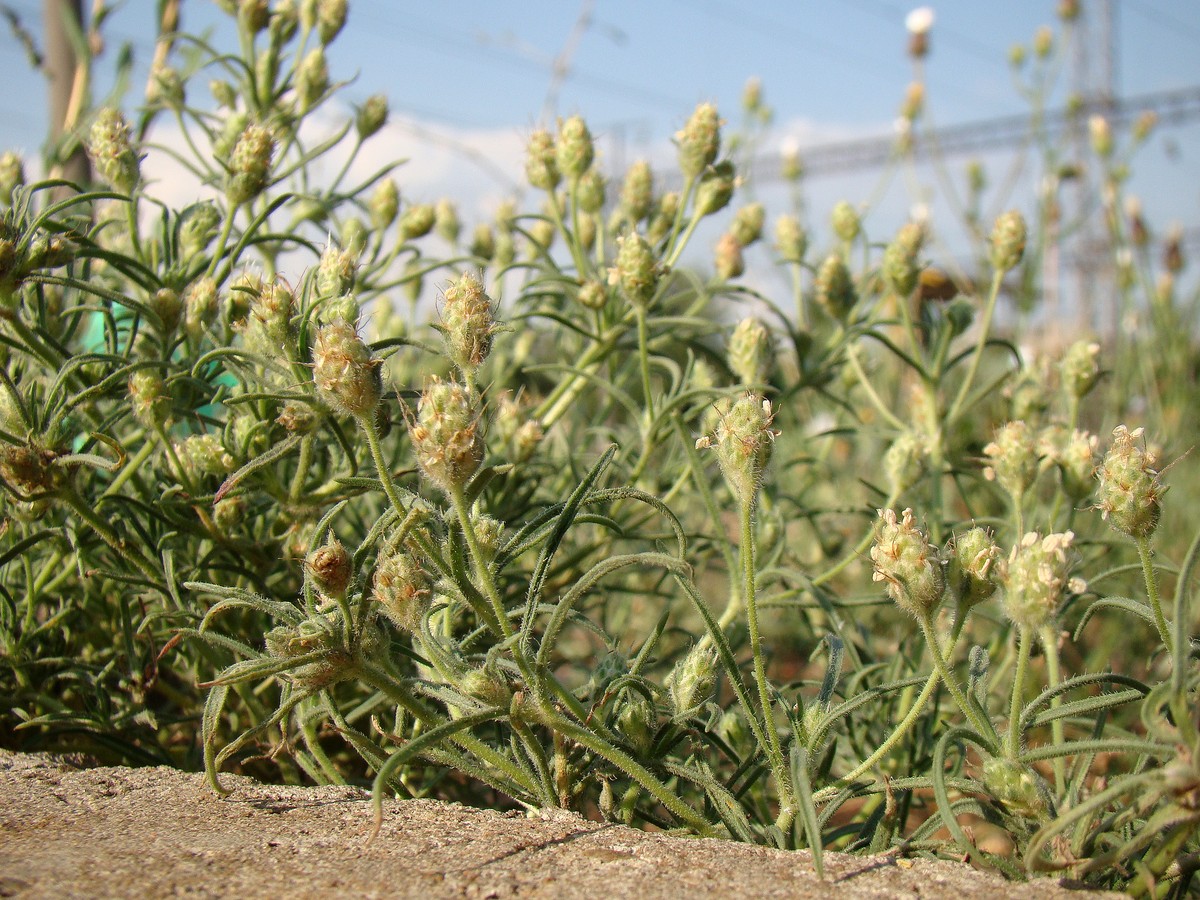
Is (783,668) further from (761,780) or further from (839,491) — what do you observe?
(761,780)

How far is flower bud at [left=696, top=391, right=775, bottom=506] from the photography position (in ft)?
3.38

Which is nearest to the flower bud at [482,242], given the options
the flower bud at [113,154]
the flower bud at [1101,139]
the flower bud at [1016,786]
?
the flower bud at [113,154]

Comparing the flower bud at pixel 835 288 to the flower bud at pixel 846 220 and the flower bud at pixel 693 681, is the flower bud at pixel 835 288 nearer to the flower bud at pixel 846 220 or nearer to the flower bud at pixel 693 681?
the flower bud at pixel 846 220

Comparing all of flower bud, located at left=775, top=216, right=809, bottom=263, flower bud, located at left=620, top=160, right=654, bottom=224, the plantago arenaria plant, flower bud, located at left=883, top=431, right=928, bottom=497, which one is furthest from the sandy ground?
flower bud, located at left=775, top=216, right=809, bottom=263

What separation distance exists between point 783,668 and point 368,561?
213 centimetres

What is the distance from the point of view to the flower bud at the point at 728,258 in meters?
1.84

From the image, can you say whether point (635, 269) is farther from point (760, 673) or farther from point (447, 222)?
point (447, 222)

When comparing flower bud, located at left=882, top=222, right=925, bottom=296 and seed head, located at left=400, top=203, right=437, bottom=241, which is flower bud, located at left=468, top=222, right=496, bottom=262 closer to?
seed head, located at left=400, top=203, right=437, bottom=241

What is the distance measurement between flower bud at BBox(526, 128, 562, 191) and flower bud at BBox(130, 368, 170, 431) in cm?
79

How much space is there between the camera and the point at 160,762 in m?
1.37

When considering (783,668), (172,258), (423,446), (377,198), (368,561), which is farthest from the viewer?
(783,668)

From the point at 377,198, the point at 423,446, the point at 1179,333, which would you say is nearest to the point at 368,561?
the point at 423,446

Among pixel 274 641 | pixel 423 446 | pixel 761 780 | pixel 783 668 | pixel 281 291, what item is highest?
pixel 281 291

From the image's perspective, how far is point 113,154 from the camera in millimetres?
1493
